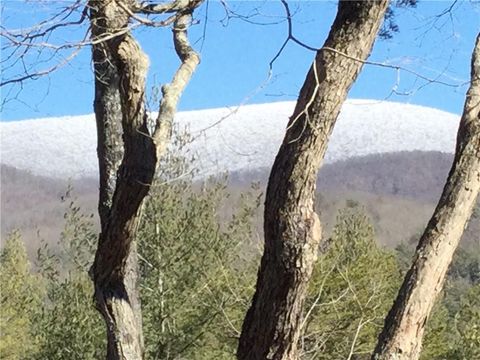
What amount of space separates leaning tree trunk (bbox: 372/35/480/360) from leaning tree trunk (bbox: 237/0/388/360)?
83cm

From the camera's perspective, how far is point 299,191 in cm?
350

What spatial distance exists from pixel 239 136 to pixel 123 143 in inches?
23.9

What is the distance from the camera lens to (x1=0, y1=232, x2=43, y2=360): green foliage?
894 inches

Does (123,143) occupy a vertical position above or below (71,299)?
above

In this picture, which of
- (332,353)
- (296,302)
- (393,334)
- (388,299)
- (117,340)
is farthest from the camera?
(388,299)

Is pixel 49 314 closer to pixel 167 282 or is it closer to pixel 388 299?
pixel 167 282

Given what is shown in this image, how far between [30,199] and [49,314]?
1644 centimetres

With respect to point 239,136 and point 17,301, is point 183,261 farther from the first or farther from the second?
point 17,301

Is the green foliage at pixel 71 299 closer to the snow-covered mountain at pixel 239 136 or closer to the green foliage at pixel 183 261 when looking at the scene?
the green foliage at pixel 183 261

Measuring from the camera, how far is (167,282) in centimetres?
1551

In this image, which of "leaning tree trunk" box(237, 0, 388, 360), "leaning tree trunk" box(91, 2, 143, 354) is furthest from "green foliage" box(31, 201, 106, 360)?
"leaning tree trunk" box(237, 0, 388, 360)

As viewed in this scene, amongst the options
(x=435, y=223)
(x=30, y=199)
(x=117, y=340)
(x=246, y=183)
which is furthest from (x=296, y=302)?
(x=30, y=199)

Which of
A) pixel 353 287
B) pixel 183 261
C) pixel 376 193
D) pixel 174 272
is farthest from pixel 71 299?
pixel 376 193

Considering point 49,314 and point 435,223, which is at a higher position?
point 435,223
